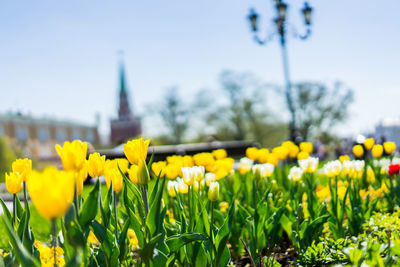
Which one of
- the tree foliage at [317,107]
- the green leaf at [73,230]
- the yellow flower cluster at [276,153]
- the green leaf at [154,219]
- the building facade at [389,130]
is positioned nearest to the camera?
the green leaf at [73,230]

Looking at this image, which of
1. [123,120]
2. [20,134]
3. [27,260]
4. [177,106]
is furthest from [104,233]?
[123,120]

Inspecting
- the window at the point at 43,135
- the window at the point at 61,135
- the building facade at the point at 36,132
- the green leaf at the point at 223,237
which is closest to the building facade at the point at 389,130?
the green leaf at the point at 223,237

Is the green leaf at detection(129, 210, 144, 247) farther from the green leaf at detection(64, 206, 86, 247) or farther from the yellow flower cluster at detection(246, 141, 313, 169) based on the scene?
the yellow flower cluster at detection(246, 141, 313, 169)

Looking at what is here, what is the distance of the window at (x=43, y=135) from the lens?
59281mm

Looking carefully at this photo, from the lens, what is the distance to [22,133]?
55.9m

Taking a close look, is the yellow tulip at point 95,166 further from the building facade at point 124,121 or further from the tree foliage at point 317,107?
the building facade at point 124,121

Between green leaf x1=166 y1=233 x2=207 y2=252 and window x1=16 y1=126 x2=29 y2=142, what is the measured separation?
2313 inches

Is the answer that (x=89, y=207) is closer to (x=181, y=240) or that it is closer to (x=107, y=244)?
(x=107, y=244)

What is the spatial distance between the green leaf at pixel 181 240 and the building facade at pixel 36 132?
5142cm

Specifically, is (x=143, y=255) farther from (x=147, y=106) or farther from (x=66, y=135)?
(x=66, y=135)

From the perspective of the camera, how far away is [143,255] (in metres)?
1.75

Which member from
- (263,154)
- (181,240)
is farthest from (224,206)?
(181,240)

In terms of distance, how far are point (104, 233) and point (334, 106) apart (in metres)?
36.5

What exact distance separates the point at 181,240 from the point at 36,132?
6122cm
